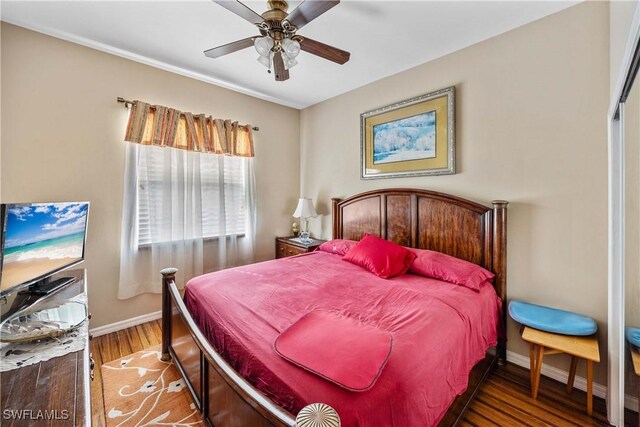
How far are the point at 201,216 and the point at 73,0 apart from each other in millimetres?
2047

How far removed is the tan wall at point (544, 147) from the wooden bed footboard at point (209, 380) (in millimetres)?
2212

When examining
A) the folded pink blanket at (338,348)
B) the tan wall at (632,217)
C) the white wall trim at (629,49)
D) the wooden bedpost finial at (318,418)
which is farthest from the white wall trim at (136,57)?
the tan wall at (632,217)

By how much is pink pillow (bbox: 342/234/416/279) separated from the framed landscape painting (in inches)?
34.3

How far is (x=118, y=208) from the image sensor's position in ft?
8.81

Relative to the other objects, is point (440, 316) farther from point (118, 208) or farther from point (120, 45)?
point (120, 45)

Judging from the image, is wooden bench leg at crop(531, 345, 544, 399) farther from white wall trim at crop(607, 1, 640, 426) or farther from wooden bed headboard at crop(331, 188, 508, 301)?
wooden bed headboard at crop(331, 188, 508, 301)

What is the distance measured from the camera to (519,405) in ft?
5.82

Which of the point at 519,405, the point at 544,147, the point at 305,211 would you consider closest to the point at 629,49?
the point at 544,147

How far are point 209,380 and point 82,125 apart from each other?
256 cm

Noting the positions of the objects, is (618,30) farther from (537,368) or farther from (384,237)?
(384,237)

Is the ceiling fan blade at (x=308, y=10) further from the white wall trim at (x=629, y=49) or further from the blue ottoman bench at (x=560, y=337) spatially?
the blue ottoman bench at (x=560, y=337)

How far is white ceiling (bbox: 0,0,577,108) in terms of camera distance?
199 cm

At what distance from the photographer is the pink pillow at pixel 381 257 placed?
2316mm

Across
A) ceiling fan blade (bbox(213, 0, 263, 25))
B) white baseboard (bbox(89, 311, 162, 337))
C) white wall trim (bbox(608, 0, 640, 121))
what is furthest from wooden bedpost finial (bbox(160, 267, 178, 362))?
white wall trim (bbox(608, 0, 640, 121))
